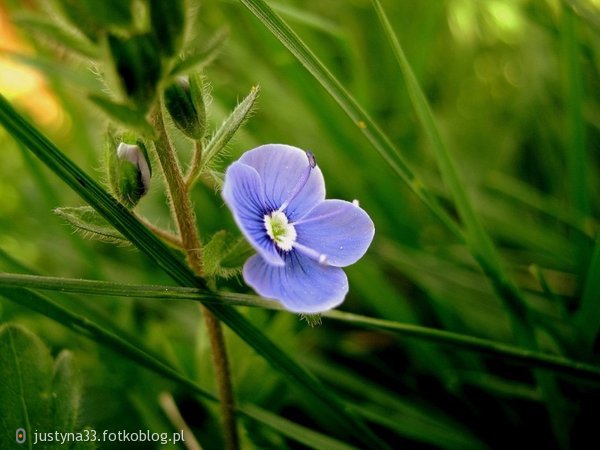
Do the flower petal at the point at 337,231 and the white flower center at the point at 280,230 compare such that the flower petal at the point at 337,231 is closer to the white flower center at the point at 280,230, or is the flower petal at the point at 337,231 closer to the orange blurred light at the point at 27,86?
the white flower center at the point at 280,230

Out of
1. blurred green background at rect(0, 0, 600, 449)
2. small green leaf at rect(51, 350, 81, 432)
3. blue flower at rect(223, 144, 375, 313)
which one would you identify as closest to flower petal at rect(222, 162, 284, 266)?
blue flower at rect(223, 144, 375, 313)

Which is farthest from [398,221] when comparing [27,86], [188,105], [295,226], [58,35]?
[27,86]

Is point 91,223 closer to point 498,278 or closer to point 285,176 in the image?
point 285,176

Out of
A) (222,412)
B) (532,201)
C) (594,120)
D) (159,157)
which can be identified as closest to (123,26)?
(159,157)

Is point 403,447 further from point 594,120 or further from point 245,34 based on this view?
point 245,34

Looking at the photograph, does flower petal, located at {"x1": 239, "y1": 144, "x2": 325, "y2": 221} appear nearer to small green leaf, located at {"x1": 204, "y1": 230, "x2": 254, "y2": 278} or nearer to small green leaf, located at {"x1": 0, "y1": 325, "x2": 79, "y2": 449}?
small green leaf, located at {"x1": 204, "y1": 230, "x2": 254, "y2": 278}
